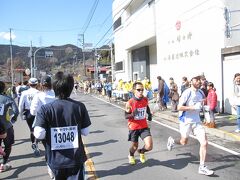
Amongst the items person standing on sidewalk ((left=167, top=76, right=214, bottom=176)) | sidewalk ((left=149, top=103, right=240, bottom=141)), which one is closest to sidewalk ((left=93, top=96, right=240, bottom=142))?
sidewalk ((left=149, top=103, right=240, bottom=141))

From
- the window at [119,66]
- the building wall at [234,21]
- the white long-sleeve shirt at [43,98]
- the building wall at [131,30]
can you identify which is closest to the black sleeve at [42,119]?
the white long-sleeve shirt at [43,98]

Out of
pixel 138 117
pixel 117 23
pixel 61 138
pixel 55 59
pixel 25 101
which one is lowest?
pixel 138 117

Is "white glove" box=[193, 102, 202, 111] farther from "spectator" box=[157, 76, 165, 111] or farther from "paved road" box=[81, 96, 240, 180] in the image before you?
"spectator" box=[157, 76, 165, 111]

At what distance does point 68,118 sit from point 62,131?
14 centimetres

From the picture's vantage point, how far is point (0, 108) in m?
7.04

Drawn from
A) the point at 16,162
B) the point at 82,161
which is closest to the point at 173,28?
the point at 16,162

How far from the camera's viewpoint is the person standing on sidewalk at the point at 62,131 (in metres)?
3.89

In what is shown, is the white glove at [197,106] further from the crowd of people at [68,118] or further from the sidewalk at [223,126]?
the sidewalk at [223,126]

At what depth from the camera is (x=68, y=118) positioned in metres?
3.93

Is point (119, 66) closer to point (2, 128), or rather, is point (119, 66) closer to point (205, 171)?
point (2, 128)

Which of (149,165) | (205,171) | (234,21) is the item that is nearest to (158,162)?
(149,165)

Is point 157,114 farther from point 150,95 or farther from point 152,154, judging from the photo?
point 152,154

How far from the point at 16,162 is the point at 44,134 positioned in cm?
437

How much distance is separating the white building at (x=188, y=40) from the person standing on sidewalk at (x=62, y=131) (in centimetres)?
1131
